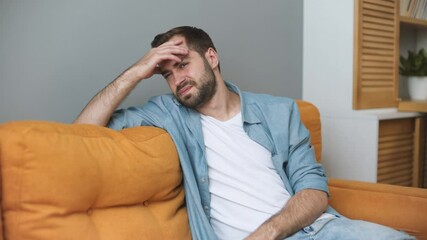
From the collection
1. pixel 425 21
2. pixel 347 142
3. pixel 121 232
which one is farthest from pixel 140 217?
pixel 425 21

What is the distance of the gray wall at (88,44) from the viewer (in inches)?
53.4

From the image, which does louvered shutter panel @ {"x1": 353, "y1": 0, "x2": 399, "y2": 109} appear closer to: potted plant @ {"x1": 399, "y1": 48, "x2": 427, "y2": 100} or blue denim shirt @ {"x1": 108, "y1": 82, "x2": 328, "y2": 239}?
potted plant @ {"x1": 399, "y1": 48, "x2": 427, "y2": 100}

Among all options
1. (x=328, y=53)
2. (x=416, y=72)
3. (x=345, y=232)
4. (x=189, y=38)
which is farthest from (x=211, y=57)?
(x=416, y=72)

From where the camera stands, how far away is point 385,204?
1.45 meters

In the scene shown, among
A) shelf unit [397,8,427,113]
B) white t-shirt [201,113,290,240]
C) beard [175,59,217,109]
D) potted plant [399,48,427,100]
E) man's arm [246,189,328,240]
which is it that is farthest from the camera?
potted plant [399,48,427,100]

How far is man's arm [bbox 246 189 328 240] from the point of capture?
4.01 feet

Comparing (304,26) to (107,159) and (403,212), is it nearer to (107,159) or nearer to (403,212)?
(403,212)

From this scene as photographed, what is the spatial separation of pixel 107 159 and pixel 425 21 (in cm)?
230

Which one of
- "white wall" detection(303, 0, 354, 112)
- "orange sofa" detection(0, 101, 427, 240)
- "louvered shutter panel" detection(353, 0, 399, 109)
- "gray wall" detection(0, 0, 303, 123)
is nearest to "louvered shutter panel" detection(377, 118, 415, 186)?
"louvered shutter panel" detection(353, 0, 399, 109)

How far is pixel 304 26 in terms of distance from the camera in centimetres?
239

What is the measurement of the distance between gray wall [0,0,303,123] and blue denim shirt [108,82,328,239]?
0.76 ft

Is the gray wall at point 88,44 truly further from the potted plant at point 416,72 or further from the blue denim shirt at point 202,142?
the potted plant at point 416,72

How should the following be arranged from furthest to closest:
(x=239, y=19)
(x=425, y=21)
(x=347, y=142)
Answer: (x=425, y=21), (x=347, y=142), (x=239, y=19)

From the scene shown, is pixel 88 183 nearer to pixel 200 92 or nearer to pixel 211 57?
pixel 200 92
